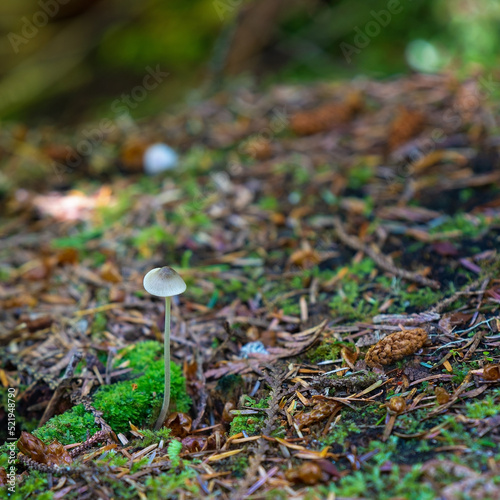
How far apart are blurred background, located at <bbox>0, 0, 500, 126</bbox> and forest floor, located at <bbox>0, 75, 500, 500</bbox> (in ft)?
3.66

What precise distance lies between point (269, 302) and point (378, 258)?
2.53ft

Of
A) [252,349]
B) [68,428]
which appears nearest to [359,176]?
[252,349]

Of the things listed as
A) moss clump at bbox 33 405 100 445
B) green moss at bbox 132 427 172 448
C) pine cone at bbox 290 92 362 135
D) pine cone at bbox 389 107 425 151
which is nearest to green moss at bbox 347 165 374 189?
pine cone at bbox 389 107 425 151

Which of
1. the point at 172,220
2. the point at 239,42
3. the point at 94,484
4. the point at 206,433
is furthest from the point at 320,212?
the point at 239,42

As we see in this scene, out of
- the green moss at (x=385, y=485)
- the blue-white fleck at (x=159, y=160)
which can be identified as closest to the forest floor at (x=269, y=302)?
the green moss at (x=385, y=485)

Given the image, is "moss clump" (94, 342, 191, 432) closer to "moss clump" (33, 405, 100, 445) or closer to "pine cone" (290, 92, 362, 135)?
"moss clump" (33, 405, 100, 445)

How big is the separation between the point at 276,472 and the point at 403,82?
14.7 feet

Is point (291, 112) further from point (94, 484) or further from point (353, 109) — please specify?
point (94, 484)

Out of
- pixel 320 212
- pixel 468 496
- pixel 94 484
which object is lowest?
pixel 320 212

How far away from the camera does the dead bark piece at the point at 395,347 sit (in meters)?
2.33

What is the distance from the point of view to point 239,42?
612cm

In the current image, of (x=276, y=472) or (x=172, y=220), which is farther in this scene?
(x=172, y=220)

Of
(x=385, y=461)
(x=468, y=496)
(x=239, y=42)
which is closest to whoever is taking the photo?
(x=468, y=496)

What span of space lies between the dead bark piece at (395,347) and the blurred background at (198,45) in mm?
4157
